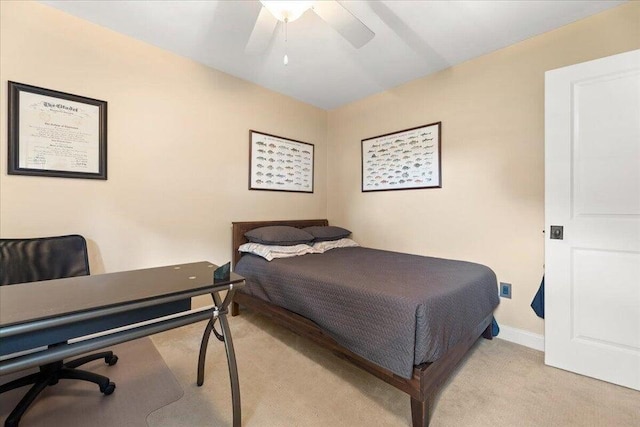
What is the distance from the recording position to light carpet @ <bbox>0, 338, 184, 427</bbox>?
138 centimetres

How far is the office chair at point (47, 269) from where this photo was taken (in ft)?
4.90

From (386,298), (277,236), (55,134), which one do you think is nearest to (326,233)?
(277,236)

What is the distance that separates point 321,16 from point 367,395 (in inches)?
86.2

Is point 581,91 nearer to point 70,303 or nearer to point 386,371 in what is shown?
point 386,371

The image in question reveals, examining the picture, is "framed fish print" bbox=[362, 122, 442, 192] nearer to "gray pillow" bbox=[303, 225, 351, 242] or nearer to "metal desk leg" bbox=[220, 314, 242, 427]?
"gray pillow" bbox=[303, 225, 351, 242]

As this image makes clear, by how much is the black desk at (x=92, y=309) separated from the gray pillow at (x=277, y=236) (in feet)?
4.11

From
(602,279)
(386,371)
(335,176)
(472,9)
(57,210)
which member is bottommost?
(386,371)

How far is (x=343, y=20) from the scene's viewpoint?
5.03 feet

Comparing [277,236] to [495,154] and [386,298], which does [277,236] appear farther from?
[495,154]

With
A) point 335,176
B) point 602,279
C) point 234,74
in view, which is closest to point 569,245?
point 602,279

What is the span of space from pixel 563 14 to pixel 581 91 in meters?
0.61

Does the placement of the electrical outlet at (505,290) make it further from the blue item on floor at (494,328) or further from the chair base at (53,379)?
the chair base at (53,379)

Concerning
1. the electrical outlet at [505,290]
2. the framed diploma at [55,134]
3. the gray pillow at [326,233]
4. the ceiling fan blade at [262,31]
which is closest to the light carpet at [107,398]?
the framed diploma at [55,134]

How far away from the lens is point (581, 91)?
1.83m
